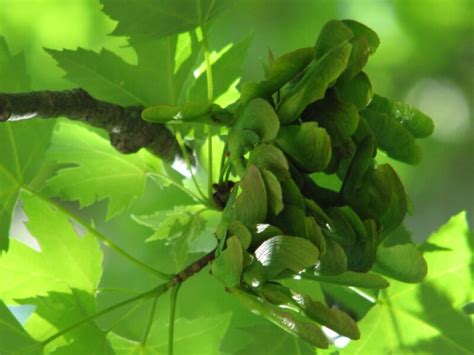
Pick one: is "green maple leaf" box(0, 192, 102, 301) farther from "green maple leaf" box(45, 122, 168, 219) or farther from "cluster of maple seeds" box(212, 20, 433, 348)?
"cluster of maple seeds" box(212, 20, 433, 348)

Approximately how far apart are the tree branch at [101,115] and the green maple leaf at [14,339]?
119mm

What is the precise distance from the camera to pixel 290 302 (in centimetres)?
36

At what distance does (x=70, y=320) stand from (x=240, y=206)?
0.55ft

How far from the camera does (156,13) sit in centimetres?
45

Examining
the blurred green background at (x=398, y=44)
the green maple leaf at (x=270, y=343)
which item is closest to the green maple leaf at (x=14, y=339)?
the green maple leaf at (x=270, y=343)

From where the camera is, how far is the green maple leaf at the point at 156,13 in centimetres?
45

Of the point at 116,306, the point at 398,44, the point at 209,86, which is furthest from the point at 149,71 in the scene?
the point at 398,44

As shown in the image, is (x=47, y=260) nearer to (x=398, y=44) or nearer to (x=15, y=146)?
(x=15, y=146)

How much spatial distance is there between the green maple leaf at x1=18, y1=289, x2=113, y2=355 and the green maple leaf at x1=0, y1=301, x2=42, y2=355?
1 centimetres

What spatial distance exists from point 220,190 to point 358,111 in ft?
0.33

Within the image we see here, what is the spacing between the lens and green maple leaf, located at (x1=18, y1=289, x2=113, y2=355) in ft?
1.50

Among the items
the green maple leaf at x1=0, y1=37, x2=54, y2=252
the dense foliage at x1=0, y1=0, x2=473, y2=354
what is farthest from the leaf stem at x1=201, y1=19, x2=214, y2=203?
the green maple leaf at x1=0, y1=37, x2=54, y2=252

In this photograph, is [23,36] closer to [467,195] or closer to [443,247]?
[443,247]

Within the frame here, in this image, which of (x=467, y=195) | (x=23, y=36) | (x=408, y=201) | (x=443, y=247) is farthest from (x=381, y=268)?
(x=467, y=195)
